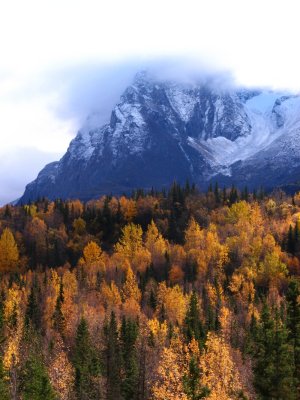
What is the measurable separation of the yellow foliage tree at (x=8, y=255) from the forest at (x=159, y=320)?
0.34 meters

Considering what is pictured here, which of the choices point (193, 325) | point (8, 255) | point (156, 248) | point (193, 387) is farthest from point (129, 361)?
point (8, 255)

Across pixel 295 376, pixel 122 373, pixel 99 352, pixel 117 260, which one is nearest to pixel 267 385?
pixel 295 376

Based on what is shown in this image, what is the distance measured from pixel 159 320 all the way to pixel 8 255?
78233 millimetres

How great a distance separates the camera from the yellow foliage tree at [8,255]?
7618 inches

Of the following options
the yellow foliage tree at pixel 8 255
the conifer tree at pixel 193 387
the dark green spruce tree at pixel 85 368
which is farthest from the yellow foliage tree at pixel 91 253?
the conifer tree at pixel 193 387

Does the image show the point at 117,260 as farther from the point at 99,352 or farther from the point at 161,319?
the point at 99,352

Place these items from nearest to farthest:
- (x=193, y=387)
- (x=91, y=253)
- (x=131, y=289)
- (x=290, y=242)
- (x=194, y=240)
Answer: (x=193, y=387) → (x=131, y=289) → (x=290, y=242) → (x=91, y=253) → (x=194, y=240)

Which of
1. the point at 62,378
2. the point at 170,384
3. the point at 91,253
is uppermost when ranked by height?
the point at 91,253

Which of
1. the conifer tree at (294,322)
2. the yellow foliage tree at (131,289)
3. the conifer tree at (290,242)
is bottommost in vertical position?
the yellow foliage tree at (131,289)

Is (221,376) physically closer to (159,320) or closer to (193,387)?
(193,387)

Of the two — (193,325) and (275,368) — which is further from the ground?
(275,368)

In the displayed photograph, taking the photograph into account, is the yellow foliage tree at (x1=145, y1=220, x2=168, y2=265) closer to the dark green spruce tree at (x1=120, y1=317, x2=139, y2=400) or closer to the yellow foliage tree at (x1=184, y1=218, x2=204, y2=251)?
the yellow foliage tree at (x1=184, y1=218, x2=204, y2=251)

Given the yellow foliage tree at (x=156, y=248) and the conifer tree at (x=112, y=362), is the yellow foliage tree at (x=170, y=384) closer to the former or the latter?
the conifer tree at (x=112, y=362)

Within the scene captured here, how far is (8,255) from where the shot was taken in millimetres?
195000
